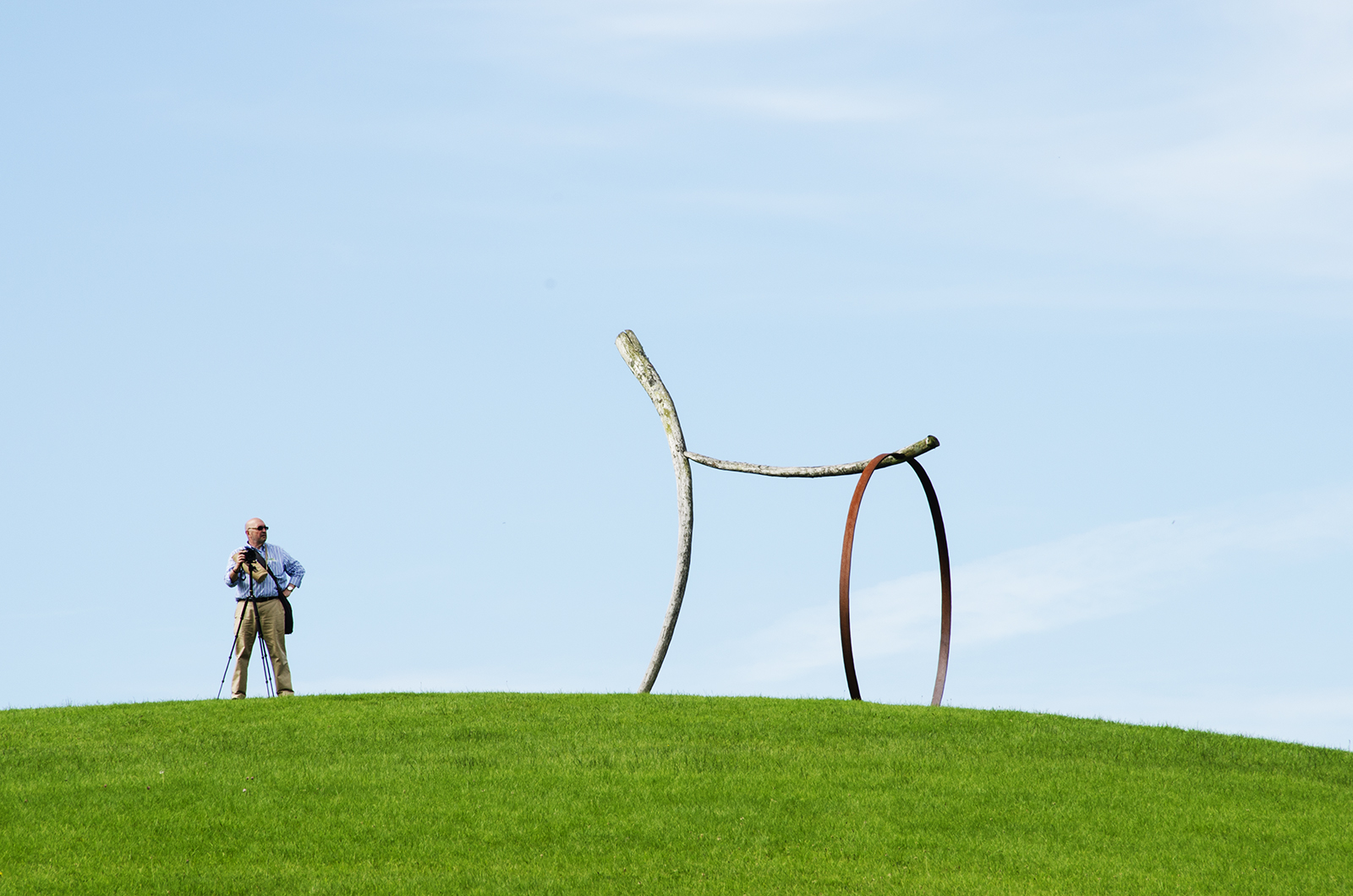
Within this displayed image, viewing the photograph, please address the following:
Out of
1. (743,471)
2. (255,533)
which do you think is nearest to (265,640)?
(255,533)

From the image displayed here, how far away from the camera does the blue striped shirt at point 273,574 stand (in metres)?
19.7

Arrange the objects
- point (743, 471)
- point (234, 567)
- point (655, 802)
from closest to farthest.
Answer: point (655, 802), point (234, 567), point (743, 471)

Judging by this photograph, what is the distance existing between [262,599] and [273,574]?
39cm

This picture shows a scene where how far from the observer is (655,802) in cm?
1437

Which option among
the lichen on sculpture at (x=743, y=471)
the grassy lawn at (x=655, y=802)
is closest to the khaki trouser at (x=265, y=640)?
the grassy lawn at (x=655, y=802)

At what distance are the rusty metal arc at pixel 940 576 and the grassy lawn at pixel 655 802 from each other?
0.97 m

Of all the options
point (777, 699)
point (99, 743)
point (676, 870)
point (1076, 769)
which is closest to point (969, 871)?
point (676, 870)

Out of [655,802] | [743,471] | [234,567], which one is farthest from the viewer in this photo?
[743,471]

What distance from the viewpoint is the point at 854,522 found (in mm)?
19234

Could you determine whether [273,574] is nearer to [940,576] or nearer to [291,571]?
[291,571]

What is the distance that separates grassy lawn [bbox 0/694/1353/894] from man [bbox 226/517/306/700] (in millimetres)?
1155

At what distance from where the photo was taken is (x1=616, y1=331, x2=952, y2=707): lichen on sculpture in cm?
1931

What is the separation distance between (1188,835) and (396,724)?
374 inches

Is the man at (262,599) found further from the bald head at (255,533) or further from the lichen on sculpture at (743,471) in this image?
the lichen on sculpture at (743,471)
